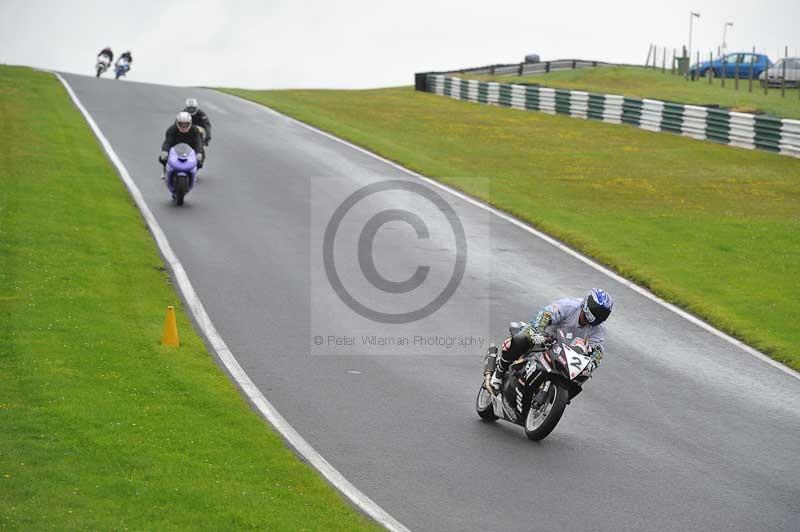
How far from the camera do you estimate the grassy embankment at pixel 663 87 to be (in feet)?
155

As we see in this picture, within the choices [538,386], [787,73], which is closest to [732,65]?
[787,73]

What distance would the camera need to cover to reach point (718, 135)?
36469mm

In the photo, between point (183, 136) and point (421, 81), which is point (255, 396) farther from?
point (421, 81)

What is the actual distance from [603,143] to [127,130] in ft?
53.1

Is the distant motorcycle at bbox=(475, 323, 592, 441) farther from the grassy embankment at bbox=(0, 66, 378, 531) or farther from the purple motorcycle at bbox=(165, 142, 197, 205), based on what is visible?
the purple motorcycle at bbox=(165, 142, 197, 205)

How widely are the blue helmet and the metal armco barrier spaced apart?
81.1ft

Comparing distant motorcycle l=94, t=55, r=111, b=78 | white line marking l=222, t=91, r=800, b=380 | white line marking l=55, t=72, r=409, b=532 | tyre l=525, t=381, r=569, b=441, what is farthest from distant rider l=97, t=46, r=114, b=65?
tyre l=525, t=381, r=569, b=441

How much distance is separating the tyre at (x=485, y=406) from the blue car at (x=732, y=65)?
54360 mm

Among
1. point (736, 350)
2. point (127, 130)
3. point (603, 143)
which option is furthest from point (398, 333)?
point (603, 143)

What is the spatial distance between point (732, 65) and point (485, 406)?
189ft

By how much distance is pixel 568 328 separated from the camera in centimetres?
1103

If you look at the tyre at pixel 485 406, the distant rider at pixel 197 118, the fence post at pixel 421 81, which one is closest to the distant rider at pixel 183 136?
the distant rider at pixel 197 118

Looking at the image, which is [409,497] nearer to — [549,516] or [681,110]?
[549,516]

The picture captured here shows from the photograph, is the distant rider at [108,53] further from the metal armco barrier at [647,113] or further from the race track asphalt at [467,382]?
the race track asphalt at [467,382]
